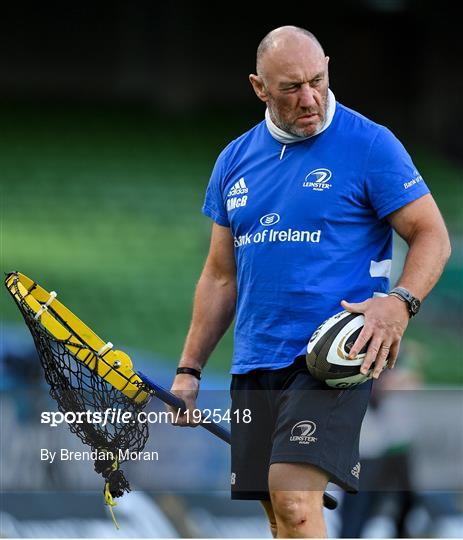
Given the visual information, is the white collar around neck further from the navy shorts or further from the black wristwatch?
the navy shorts

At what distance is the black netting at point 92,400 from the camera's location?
425 cm

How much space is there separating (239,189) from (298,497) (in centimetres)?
113

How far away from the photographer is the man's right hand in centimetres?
423

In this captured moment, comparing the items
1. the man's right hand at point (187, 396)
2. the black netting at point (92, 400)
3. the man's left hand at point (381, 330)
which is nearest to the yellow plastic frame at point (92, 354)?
the black netting at point (92, 400)

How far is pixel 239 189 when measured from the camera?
4.09 metres

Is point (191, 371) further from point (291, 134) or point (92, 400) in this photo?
point (291, 134)

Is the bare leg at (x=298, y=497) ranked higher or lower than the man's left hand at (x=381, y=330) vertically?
lower

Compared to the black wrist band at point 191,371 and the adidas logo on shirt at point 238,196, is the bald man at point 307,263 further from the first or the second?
the black wrist band at point 191,371

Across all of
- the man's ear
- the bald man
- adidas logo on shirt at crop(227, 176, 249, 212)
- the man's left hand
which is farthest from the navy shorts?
the man's ear

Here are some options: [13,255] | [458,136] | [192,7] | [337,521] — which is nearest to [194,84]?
[192,7]

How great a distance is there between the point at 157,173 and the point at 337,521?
27.0ft

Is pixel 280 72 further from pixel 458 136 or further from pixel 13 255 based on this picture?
pixel 458 136

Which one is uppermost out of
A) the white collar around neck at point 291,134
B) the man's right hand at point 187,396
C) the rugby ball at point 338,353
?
the white collar around neck at point 291,134

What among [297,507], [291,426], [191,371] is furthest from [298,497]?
[191,371]
